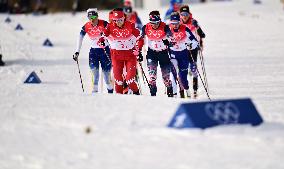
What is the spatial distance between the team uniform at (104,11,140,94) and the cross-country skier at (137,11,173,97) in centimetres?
25

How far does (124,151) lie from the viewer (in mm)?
7559

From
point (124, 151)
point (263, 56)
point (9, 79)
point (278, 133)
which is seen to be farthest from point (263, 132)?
point (263, 56)

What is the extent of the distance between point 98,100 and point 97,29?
11.7ft

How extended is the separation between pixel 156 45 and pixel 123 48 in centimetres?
71

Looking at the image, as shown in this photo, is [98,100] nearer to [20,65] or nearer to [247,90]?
[247,90]

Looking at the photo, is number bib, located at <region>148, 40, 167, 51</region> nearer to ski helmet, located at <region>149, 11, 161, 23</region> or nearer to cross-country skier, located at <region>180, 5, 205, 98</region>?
ski helmet, located at <region>149, 11, 161, 23</region>

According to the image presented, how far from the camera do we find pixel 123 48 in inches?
506

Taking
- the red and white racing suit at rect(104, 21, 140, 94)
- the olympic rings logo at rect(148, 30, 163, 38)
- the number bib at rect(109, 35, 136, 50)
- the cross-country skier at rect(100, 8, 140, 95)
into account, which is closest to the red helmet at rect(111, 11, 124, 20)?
the cross-country skier at rect(100, 8, 140, 95)

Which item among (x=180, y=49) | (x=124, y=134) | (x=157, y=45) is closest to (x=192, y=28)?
(x=180, y=49)

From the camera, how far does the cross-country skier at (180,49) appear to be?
527 inches

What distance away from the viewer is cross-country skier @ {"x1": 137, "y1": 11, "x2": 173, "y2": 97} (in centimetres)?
1281

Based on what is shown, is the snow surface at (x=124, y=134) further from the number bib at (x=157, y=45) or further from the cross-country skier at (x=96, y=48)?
the cross-country skier at (x=96, y=48)

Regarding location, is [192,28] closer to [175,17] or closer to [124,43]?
[175,17]

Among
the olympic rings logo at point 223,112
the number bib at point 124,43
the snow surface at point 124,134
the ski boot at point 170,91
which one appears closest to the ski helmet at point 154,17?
the number bib at point 124,43
